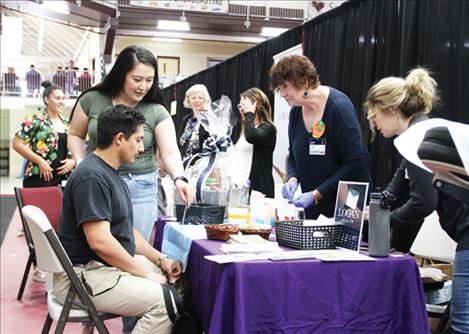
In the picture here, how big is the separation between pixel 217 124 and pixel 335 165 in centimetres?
58

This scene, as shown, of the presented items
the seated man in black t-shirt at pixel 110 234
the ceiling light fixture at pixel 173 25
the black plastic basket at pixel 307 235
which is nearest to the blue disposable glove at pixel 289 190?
the black plastic basket at pixel 307 235

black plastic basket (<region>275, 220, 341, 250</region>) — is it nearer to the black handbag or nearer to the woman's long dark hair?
the black handbag

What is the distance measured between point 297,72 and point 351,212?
2.51ft

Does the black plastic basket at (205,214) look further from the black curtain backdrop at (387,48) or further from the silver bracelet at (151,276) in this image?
the black curtain backdrop at (387,48)

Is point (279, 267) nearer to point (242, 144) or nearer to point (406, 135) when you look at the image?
point (406, 135)

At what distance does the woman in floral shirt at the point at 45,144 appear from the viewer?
4.18 metres

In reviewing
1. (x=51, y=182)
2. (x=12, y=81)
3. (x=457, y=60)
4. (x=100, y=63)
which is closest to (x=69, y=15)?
(x=100, y=63)

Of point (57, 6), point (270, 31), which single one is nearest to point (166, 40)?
point (270, 31)

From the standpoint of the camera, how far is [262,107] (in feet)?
11.9

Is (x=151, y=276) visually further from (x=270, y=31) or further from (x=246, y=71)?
(x=270, y=31)

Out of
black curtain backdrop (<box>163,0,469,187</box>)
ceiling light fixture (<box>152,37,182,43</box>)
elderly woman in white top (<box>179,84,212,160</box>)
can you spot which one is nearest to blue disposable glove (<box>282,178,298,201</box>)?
black curtain backdrop (<box>163,0,469,187</box>)

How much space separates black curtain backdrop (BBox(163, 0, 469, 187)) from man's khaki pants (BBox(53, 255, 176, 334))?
77.5 inches

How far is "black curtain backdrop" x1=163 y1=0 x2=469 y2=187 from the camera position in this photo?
120 inches

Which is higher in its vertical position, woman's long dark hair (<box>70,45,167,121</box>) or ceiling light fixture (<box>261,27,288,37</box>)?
ceiling light fixture (<box>261,27,288,37</box>)
